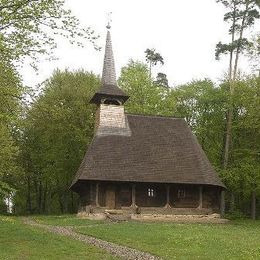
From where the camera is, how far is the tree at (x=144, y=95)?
1986 inches

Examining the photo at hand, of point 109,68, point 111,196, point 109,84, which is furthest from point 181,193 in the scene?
point 109,68

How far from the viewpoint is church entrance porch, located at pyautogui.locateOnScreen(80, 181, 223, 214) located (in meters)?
33.5

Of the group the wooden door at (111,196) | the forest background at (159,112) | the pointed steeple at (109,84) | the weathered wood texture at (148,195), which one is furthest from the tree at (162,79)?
the wooden door at (111,196)

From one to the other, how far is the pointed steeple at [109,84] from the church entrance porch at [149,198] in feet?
25.3

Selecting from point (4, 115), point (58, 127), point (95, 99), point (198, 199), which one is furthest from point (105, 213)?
point (4, 115)

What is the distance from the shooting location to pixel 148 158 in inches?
1369

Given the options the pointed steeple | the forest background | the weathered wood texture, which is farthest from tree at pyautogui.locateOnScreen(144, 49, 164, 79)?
the weathered wood texture

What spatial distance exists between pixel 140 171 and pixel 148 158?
1.72m

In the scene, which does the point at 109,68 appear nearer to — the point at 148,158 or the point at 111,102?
the point at 111,102

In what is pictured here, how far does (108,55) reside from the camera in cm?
4053

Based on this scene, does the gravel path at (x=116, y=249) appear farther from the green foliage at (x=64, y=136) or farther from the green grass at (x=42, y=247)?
the green foliage at (x=64, y=136)

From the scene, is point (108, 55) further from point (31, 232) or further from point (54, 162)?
point (31, 232)

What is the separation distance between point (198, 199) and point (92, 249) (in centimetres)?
1934

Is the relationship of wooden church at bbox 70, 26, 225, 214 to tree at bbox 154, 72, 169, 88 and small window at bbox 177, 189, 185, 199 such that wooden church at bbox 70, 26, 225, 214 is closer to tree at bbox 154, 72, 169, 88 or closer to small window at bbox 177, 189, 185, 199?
small window at bbox 177, 189, 185, 199
